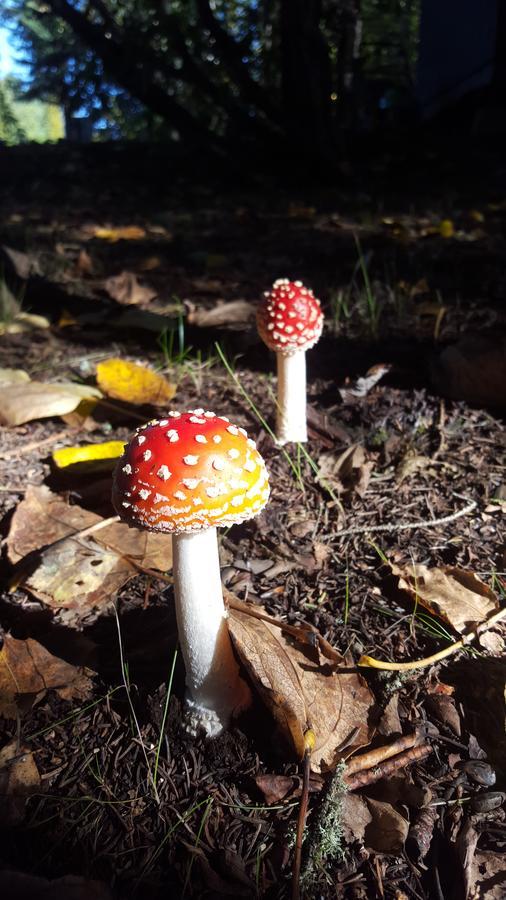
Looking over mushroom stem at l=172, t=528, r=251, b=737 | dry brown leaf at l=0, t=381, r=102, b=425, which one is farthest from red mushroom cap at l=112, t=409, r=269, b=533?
dry brown leaf at l=0, t=381, r=102, b=425

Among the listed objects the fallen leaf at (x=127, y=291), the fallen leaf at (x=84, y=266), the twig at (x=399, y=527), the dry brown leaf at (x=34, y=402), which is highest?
the fallen leaf at (x=84, y=266)

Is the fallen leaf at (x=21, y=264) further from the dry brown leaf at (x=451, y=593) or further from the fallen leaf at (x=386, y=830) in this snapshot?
the fallen leaf at (x=386, y=830)

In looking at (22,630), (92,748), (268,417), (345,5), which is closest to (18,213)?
(345,5)

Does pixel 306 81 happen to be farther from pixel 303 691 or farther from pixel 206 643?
pixel 303 691

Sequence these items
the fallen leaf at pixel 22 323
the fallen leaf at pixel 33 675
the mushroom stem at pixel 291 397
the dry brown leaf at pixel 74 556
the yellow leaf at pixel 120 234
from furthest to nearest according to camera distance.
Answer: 1. the yellow leaf at pixel 120 234
2. the fallen leaf at pixel 22 323
3. the mushroom stem at pixel 291 397
4. the dry brown leaf at pixel 74 556
5. the fallen leaf at pixel 33 675

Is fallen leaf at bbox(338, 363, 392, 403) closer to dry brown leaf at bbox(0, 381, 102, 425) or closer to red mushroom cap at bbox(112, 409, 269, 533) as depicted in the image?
dry brown leaf at bbox(0, 381, 102, 425)

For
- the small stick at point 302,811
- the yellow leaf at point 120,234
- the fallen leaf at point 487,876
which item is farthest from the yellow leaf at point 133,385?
the yellow leaf at point 120,234

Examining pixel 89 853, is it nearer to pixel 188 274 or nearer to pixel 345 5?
pixel 188 274

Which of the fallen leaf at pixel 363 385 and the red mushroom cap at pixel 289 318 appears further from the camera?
the fallen leaf at pixel 363 385
